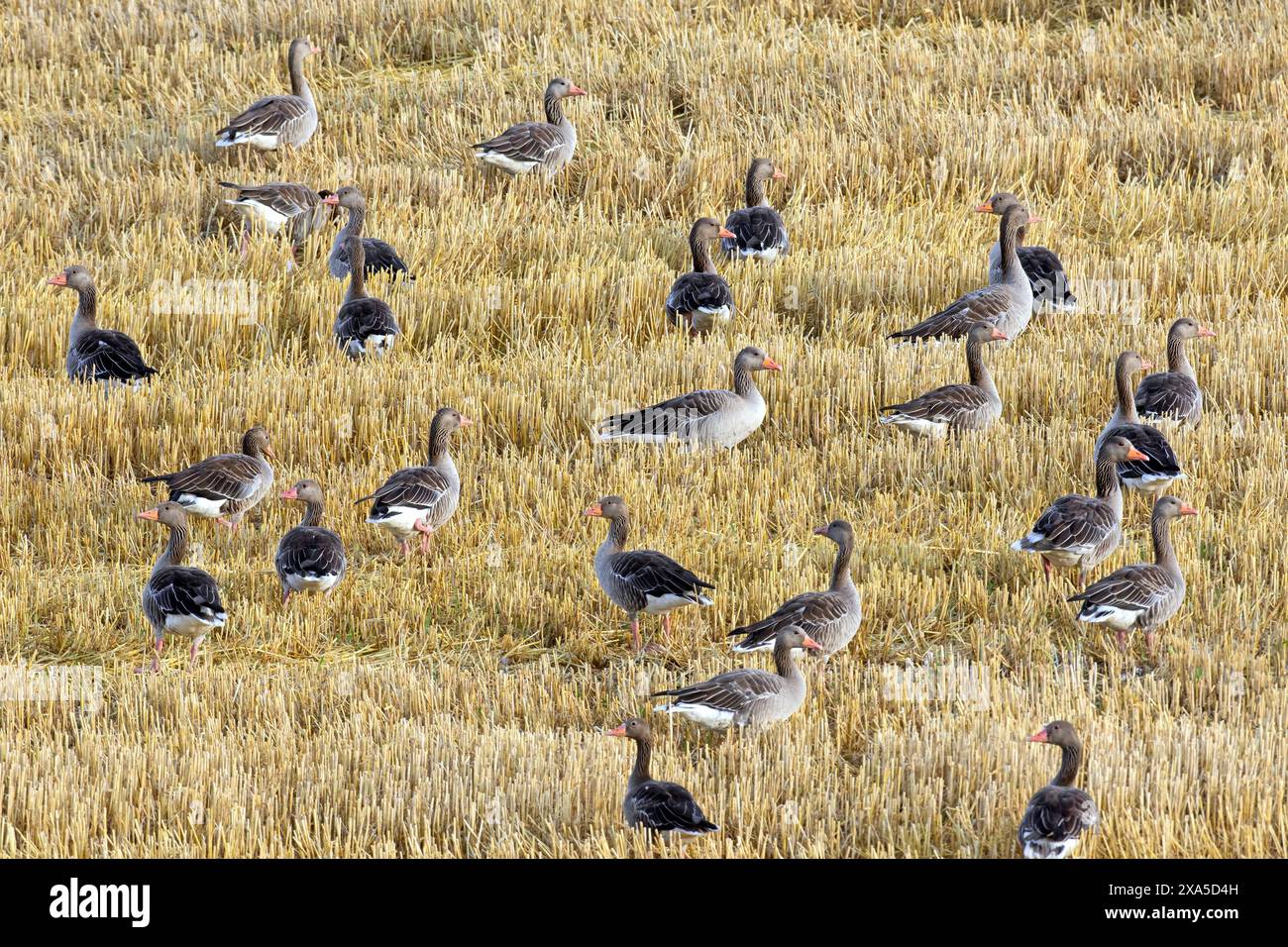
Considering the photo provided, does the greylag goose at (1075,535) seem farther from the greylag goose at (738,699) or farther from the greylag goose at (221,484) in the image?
the greylag goose at (221,484)

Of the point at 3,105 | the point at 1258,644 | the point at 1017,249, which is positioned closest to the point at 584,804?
the point at 1258,644

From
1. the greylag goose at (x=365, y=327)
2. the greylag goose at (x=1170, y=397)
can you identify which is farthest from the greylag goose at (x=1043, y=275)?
the greylag goose at (x=365, y=327)

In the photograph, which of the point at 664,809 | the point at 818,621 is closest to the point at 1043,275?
the point at 818,621

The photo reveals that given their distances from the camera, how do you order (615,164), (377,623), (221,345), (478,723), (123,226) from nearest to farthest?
(478,723), (377,623), (221,345), (123,226), (615,164)

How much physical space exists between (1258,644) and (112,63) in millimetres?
16208

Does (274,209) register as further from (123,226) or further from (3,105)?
(3,105)

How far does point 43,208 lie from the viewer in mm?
15000

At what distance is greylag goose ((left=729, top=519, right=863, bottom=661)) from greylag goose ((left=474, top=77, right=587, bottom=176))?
8.67 metres

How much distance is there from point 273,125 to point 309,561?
8745 millimetres

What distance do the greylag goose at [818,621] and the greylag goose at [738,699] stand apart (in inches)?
16.9

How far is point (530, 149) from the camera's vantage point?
1533cm

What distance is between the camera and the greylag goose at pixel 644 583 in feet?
25.3

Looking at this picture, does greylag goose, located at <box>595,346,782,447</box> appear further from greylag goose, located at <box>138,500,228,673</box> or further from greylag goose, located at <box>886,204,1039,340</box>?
greylag goose, located at <box>138,500,228,673</box>

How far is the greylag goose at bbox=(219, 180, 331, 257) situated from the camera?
1384 cm
